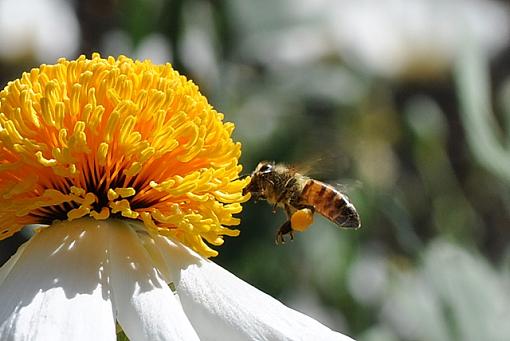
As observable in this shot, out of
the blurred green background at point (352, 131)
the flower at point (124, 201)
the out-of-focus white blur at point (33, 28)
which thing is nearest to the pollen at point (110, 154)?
the flower at point (124, 201)

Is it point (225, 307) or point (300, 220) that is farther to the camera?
point (300, 220)

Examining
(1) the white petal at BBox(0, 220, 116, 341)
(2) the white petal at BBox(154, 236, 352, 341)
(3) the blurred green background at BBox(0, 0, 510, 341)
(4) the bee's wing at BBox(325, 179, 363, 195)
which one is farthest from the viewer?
(3) the blurred green background at BBox(0, 0, 510, 341)

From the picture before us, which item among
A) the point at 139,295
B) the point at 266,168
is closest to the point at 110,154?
the point at 139,295

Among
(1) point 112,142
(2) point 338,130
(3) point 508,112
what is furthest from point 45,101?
(2) point 338,130

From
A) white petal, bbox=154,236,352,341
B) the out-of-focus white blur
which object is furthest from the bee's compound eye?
the out-of-focus white blur

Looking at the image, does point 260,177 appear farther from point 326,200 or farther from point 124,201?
point 124,201

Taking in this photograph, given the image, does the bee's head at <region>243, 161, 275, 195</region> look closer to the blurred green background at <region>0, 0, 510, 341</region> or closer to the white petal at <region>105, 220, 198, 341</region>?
the blurred green background at <region>0, 0, 510, 341</region>
